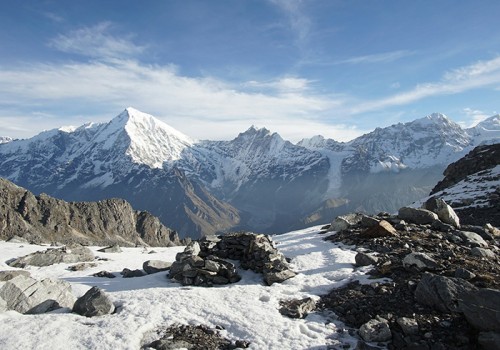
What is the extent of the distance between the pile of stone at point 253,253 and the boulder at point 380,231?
8.01 m

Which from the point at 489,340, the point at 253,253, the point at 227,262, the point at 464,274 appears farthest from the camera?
the point at 253,253

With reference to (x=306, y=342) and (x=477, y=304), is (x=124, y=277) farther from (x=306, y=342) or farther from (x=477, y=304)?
(x=477, y=304)

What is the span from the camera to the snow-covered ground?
17.9 m

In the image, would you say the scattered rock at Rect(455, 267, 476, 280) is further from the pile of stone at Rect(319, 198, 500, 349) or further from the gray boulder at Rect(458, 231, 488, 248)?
the gray boulder at Rect(458, 231, 488, 248)

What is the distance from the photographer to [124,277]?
30.9 meters

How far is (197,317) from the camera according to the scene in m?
20.2

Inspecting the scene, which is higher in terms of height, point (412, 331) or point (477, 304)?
point (477, 304)

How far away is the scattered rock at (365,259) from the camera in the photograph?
26.0 m

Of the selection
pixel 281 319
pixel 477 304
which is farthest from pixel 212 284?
pixel 477 304

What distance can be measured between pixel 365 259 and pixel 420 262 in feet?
12.3

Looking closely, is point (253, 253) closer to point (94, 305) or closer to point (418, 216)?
point (94, 305)

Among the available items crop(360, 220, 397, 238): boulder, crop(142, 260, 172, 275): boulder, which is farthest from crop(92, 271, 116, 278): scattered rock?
crop(360, 220, 397, 238): boulder

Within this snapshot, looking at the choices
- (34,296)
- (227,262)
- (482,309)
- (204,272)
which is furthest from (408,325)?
(34,296)

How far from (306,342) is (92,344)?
9478 millimetres
